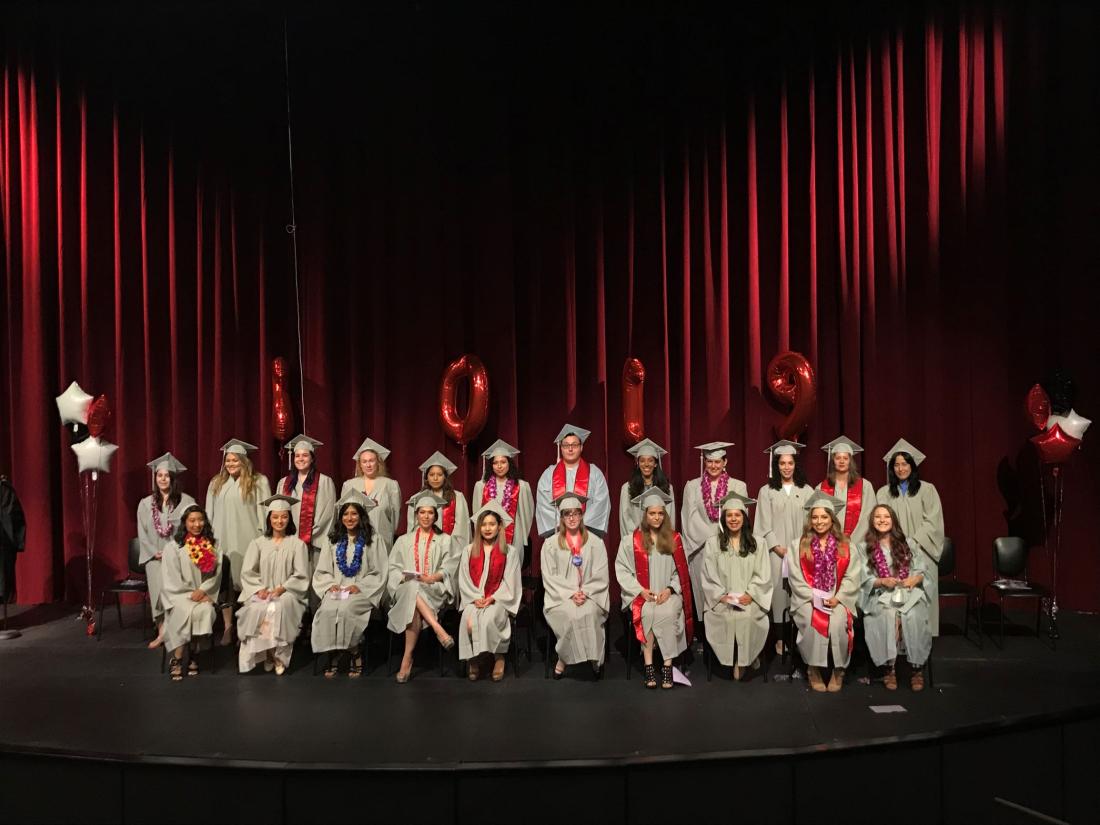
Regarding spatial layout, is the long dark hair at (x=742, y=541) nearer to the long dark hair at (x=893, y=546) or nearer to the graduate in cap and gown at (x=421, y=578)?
the long dark hair at (x=893, y=546)

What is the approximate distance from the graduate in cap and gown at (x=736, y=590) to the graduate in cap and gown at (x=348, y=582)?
2148 mm

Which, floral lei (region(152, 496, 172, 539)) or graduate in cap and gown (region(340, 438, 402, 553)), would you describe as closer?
graduate in cap and gown (region(340, 438, 402, 553))

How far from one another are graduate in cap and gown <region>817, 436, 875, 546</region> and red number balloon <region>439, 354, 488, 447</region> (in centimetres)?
276

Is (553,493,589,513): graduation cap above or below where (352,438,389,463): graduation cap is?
below

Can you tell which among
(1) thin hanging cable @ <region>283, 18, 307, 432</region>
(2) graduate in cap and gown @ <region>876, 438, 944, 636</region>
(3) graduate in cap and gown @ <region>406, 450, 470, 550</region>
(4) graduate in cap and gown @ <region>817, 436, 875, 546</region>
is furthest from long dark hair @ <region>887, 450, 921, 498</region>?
(1) thin hanging cable @ <region>283, 18, 307, 432</region>

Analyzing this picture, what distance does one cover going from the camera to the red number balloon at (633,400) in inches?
303

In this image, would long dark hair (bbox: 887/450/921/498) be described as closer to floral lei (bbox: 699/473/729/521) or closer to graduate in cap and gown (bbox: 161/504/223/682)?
floral lei (bbox: 699/473/729/521)

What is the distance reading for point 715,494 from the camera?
6.93 m

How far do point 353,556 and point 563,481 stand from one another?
1.64 metres

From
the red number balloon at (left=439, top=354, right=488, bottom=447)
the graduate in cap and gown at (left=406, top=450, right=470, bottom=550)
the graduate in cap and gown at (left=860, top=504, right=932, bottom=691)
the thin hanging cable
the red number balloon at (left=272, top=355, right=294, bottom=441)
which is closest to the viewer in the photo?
the graduate in cap and gown at (left=860, top=504, right=932, bottom=691)

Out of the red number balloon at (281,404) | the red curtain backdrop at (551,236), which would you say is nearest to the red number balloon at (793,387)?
the red curtain backdrop at (551,236)

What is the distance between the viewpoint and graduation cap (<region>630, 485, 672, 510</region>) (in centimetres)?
630

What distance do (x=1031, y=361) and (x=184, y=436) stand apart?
23.4 feet

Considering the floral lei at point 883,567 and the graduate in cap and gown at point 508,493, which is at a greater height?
the graduate in cap and gown at point 508,493
